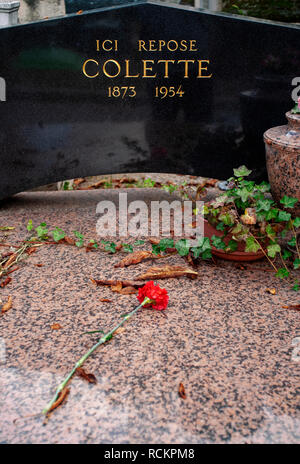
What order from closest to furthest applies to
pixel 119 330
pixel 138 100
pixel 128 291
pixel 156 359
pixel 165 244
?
pixel 156 359 → pixel 119 330 → pixel 128 291 → pixel 165 244 → pixel 138 100

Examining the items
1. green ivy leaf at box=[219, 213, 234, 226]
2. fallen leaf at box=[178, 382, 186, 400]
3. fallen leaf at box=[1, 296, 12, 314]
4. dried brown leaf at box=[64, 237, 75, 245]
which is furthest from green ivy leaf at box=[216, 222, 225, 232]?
fallen leaf at box=[1, 296, 12, 314]

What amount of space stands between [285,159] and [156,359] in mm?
1475

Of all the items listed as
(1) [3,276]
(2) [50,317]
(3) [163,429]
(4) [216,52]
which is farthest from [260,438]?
(4) [216,52]

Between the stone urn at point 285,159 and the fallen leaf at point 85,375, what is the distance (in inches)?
64.7

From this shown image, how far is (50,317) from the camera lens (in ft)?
7.08

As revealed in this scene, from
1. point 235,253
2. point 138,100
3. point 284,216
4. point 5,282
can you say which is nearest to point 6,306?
point 5,282

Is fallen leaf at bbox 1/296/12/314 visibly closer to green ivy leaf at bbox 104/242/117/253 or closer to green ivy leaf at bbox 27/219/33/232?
green ivy leaf at bbox 104/242/117/253

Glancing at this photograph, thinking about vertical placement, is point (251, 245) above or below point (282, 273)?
above

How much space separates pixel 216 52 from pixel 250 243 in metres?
1.56

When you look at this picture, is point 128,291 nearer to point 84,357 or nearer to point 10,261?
point 84,357

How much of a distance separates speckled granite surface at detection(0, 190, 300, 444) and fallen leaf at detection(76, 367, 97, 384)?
25mm

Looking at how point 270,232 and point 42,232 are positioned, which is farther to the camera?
point 42,232

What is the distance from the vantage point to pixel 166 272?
2.50 m

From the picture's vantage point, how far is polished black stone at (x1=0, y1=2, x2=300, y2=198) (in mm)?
3121
